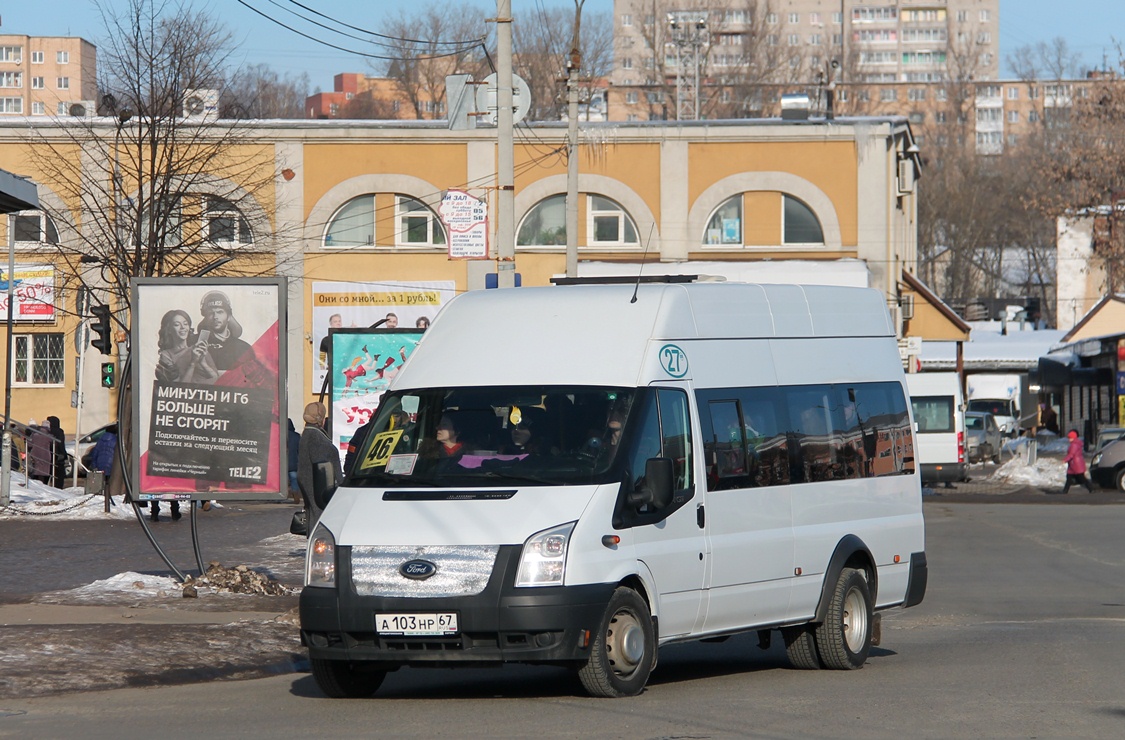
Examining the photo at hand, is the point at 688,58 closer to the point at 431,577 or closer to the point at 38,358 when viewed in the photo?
the point at 38,358

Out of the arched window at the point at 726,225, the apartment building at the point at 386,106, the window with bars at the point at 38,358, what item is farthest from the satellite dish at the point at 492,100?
the apartment building at the point at 386,106

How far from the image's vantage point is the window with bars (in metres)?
44.4

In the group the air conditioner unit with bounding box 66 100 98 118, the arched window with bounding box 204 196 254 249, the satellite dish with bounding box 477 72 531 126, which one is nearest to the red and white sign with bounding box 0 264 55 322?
the arched window with bounding box 204 196 254 249

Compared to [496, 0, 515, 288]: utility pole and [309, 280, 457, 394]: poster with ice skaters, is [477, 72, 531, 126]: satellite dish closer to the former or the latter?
[496, 0, 515, 288]: utility pole

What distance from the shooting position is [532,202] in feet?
143

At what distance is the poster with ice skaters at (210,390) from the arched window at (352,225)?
97.5 ft

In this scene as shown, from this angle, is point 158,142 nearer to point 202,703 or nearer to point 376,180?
point 376,180

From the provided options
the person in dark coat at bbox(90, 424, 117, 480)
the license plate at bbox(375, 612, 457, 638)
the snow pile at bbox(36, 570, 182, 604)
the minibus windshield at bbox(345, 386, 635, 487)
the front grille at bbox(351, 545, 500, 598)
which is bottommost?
the snow pile at bbox(36, 570, 182, 604)

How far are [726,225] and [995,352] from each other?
103ft

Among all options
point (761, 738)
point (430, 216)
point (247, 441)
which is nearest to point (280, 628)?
point (247, 441)

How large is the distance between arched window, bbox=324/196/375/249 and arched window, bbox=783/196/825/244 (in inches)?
437

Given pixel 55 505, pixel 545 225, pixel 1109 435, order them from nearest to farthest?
pixel 55 505
pixel 1109 435
pixel 545 225

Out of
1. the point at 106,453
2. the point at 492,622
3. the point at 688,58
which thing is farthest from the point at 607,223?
the point at 492,622

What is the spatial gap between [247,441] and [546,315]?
5.17 metres
